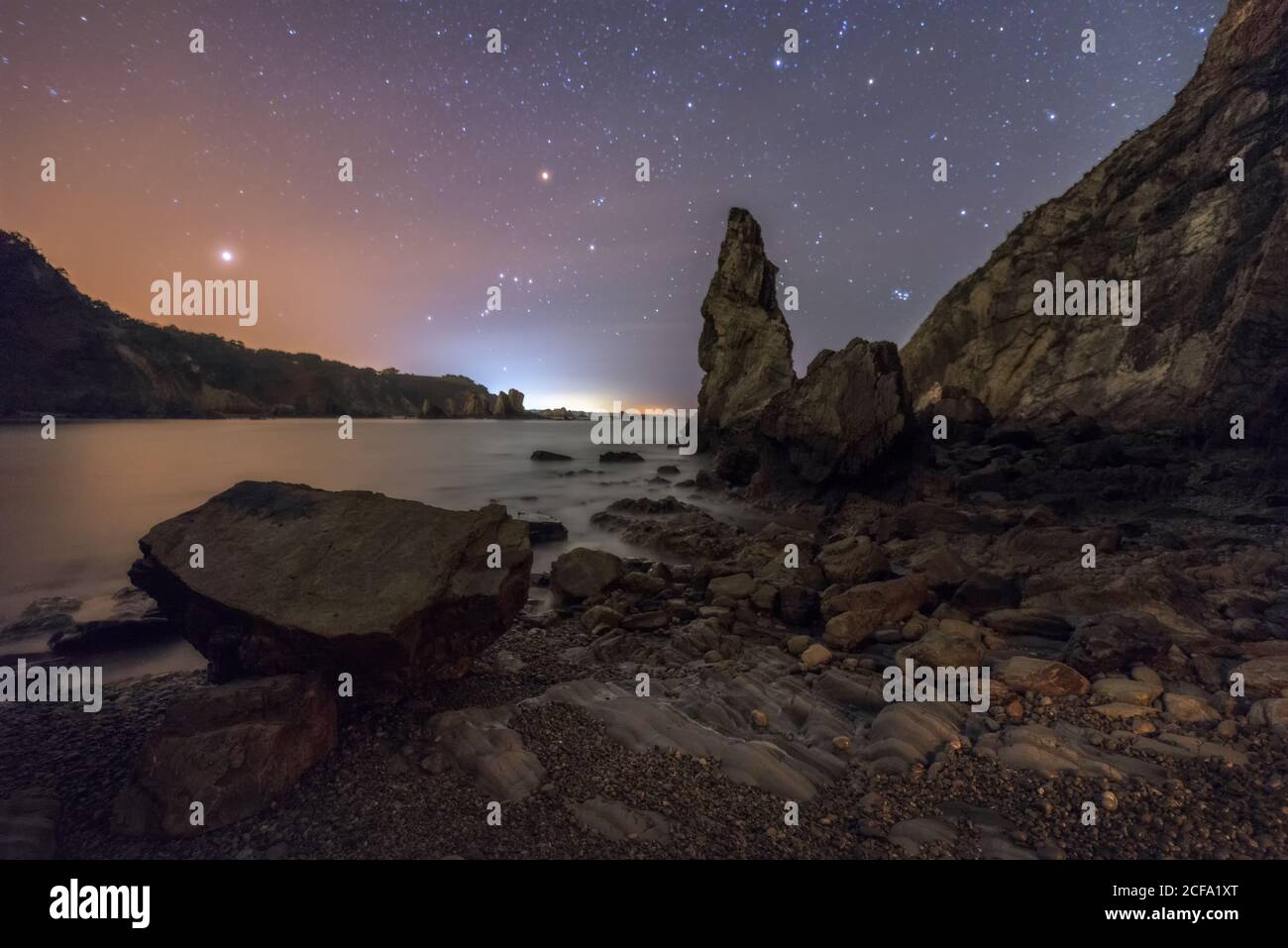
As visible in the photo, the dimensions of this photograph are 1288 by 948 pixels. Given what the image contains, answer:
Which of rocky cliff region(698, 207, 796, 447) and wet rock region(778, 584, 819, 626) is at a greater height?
rocky cliff region(698, 207, 796, 447)

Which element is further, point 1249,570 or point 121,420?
point 121,420

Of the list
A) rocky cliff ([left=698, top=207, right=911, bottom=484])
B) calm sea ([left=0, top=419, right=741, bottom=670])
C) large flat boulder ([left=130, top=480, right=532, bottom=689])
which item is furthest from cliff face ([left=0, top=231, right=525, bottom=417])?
large flat boulder ([left=130, top=480, right=532, bottom=689])

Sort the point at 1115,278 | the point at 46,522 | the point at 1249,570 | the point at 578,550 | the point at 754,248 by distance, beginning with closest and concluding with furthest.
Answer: the point at 1249,570, the point at 578,550, the point at 46,522, the point at 1115,278, the point at 754,248

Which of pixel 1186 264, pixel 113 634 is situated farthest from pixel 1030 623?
pixel 1186 264

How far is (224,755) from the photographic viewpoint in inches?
154

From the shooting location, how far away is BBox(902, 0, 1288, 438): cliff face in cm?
1930

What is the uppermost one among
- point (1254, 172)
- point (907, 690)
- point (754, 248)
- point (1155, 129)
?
point (1155, 129)

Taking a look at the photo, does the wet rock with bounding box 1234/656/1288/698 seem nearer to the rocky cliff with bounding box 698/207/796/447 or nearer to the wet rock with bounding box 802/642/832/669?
the wet rock with bounding box 802/642/832/669

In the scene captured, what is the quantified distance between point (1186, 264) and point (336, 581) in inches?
1537

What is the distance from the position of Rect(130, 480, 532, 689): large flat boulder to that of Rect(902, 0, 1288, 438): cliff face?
2551cm
